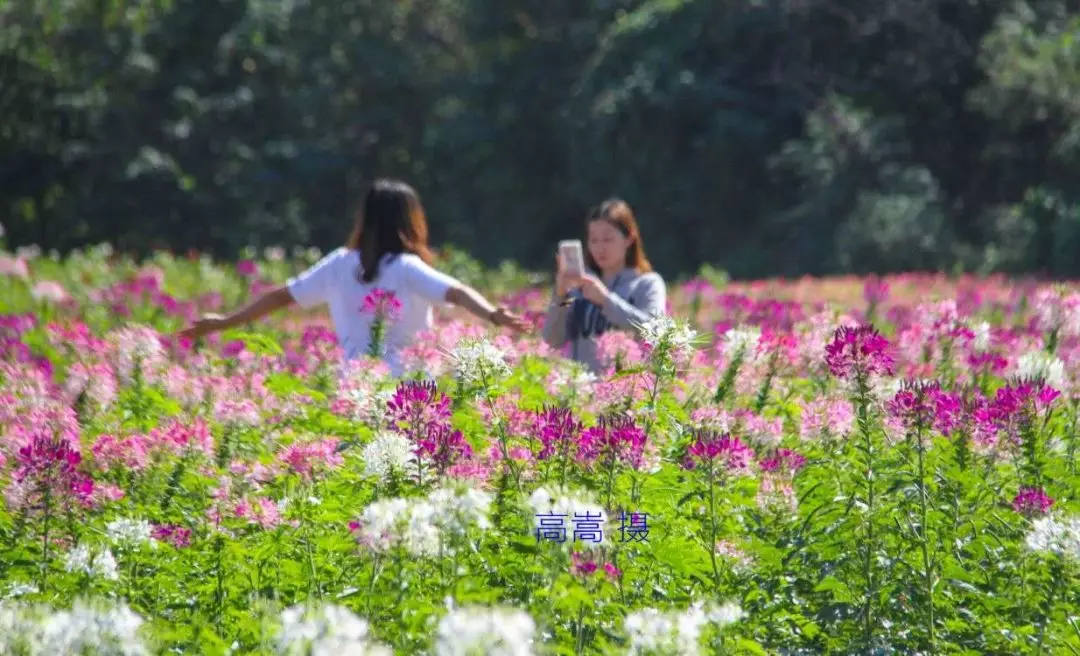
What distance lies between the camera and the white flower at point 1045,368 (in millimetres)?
4617

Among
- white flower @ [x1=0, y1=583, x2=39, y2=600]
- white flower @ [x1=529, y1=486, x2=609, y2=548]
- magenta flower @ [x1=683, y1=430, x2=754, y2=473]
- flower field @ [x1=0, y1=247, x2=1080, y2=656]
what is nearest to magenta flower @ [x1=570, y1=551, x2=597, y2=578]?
flower field @ [x1=0, y1=247, x2=1080, y2=656]

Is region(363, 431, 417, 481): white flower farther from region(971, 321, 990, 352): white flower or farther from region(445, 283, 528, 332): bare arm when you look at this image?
region(971, 321, 990, 352): white flower

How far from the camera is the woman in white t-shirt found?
242 inches

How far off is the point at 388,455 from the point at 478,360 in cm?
56

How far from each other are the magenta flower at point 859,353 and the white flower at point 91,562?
5.32 feet

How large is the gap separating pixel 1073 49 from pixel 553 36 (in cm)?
1494

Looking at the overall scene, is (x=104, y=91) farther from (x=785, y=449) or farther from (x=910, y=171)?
(x=785, y=449)

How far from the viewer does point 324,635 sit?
8.11 feet

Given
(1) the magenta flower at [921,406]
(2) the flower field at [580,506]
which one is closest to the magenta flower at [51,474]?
(2) the flower field at [580,506]

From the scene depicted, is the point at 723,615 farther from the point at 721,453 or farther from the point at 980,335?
the point at 980,335

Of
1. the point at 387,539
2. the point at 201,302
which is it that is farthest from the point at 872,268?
the point at 387,539

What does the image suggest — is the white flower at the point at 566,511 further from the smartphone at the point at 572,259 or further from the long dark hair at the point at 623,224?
the long dark hair at the point at 623,224

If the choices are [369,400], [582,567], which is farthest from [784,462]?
[582,567]

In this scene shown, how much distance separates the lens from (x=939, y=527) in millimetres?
4395
